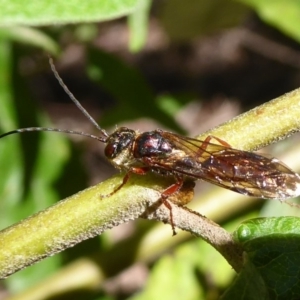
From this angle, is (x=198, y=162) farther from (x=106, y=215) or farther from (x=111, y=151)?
(x=106, y=215)

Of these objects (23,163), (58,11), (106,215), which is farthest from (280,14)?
(106,215)

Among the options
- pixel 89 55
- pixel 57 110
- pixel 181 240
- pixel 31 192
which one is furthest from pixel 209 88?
pixel 181 240

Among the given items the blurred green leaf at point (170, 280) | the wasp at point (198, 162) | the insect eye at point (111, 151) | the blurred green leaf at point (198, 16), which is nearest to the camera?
the wasp at point (198, 162)

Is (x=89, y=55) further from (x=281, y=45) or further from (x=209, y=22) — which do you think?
(x=281, y=45)

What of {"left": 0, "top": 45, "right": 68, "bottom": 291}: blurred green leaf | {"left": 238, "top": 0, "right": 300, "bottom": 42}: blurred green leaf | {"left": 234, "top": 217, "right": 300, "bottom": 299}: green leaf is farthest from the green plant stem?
{"left": 0, "top": 45, "right": 68, "bottom": 291}: blurred green leaf

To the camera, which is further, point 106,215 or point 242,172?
point 242,172

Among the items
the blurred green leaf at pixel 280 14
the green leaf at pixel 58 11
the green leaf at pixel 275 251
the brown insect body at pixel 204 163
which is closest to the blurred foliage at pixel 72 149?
the blurred green leaf at pixel 280 14

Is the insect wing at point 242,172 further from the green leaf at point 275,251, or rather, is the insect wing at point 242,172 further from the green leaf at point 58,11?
the green leaf at point 58,11

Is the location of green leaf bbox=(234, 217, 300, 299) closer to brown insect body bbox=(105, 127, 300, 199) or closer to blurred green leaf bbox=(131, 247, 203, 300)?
brown insect body bbox=(105, 127, 300, 199)

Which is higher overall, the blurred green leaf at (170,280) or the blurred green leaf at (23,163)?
the blurred green leaf at (23,163)
